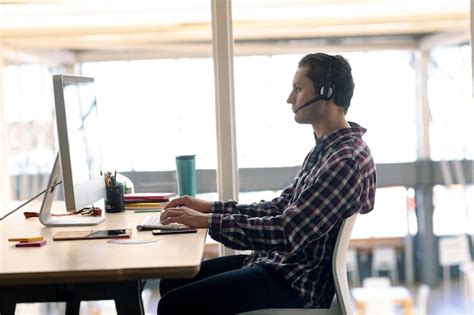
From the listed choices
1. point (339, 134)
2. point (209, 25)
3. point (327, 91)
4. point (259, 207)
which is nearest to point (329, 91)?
point (327, 91)

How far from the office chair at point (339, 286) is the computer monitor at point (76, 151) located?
0.65 meters

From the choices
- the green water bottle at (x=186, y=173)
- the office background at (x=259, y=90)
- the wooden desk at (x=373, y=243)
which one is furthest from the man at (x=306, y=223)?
the wooden desk at (x=373, y=243)

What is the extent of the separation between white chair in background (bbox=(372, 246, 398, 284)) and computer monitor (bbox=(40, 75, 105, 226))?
125 cm

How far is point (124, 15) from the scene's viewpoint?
3025 millimetres

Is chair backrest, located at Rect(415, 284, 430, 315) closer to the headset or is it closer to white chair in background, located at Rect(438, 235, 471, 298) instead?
white chair in background, located at Rect(438, 235, 471, 298)

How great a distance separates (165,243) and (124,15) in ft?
4.79

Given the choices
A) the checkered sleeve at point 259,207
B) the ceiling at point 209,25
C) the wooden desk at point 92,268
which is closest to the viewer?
the wooden desk at point 92,268

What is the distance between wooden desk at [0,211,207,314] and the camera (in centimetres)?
157

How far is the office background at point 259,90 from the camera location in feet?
9.87

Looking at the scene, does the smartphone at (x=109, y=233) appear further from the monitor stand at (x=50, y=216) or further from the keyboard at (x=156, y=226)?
the monitor stand at (x=50, y=216)

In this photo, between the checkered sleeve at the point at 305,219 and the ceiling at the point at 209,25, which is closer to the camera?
the checkered sleeve at the point at 305,219

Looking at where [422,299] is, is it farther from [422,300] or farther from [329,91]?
[329,91]

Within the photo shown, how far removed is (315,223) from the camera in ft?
6.38

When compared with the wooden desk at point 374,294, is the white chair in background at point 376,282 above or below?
above
